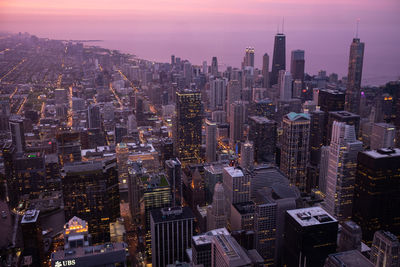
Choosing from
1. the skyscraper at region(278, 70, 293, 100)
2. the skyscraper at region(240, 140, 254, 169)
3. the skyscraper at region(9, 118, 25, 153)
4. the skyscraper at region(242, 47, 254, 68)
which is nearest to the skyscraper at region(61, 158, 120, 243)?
the skyscraper at region(9, 118, 25, 153)

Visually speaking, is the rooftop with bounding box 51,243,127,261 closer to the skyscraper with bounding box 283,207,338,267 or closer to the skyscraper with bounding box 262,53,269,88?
the skyscraper with bounding box 283,207,338,267

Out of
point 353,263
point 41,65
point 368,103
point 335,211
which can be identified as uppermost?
point 41,65

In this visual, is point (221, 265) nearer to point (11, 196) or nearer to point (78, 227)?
point (78, 227)

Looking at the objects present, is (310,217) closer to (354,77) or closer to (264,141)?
(264,141)

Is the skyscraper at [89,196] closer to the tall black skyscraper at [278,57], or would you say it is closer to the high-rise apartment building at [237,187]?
the high-rise apartment building at [237,187]

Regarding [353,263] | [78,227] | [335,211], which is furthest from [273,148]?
[78,227]
